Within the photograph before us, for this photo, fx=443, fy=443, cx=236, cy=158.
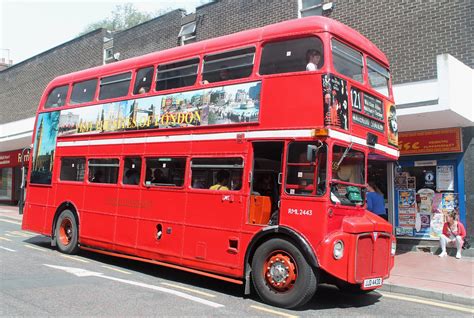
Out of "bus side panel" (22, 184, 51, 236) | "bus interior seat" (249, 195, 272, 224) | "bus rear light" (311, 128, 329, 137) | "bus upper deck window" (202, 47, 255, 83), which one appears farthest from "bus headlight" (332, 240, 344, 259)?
"bus side panel" (22, 184, 51, 236)

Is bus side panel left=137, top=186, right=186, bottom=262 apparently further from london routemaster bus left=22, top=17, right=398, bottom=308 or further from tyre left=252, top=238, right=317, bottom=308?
tyre left=252, top=238, right=317, bottom=308

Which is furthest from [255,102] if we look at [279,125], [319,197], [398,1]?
[398,1]

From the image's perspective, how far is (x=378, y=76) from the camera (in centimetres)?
800

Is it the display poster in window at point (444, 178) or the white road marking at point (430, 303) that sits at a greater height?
the display poster in window at point (444, 178)

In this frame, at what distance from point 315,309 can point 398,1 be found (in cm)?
934

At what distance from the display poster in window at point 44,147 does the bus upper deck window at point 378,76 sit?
24.9 feet

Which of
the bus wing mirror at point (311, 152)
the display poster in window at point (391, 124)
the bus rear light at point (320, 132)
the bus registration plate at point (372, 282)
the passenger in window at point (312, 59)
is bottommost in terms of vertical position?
the bus registration plate at point (372, 282)

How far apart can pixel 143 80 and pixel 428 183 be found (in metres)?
8.09

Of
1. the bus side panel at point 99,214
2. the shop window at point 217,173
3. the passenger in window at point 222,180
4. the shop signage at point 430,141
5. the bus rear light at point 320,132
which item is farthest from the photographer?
the shop signage at point 430,141

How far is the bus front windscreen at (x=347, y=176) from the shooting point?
645 centimetres

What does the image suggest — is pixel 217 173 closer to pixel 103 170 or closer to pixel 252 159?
pixel 252 159

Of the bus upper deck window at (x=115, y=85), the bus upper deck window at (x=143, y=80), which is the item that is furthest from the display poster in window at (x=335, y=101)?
the bus upper deck window at (x=115, y=85)

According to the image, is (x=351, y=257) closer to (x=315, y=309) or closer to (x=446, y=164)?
(x=315, y=309)

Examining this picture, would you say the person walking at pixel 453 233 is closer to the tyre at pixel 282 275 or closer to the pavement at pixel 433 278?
the pavement at pixel 433 278
